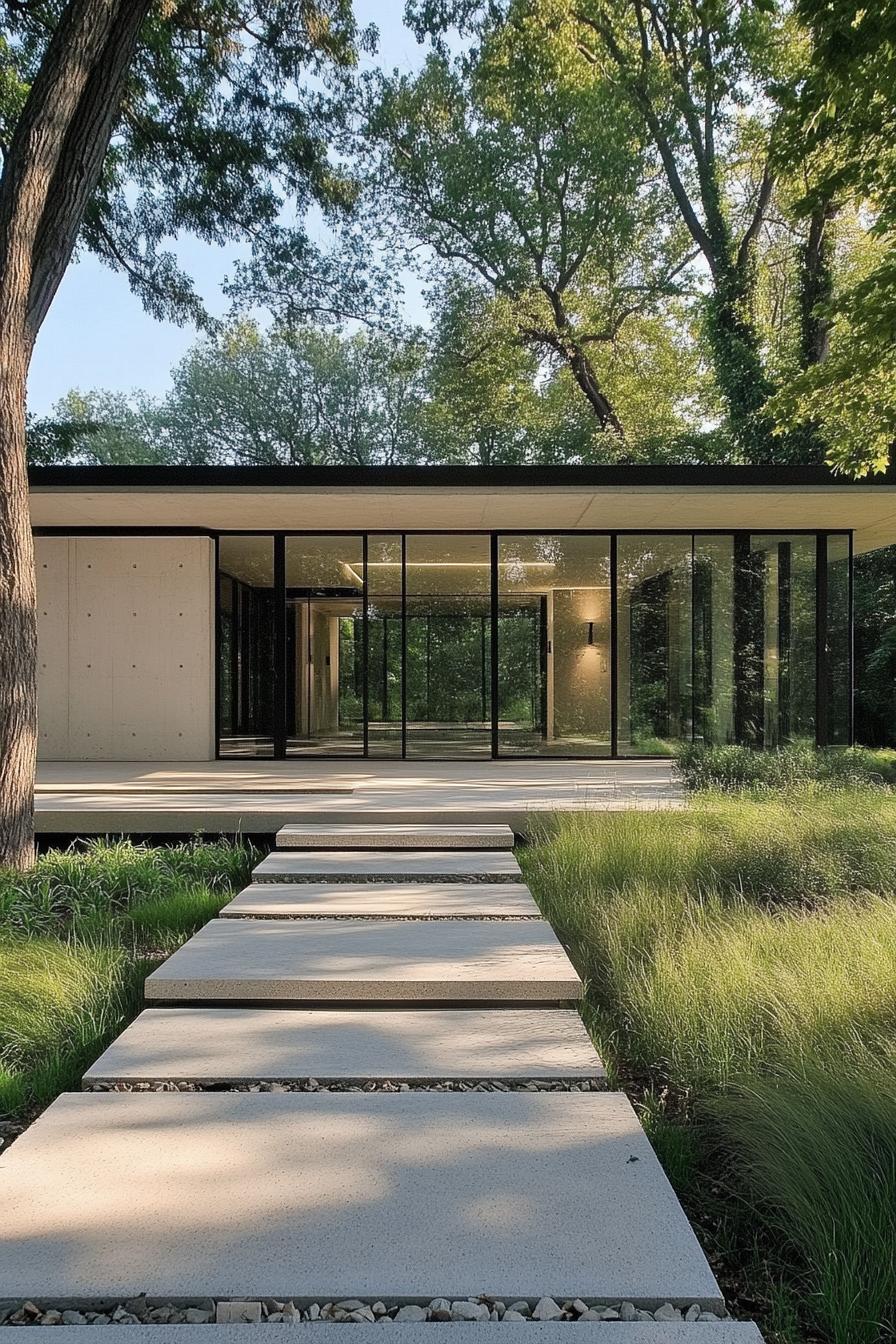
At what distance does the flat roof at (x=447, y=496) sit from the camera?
9.04 metres

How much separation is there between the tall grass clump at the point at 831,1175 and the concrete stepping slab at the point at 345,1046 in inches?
20.5

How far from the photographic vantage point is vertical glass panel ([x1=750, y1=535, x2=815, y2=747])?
11703 mm

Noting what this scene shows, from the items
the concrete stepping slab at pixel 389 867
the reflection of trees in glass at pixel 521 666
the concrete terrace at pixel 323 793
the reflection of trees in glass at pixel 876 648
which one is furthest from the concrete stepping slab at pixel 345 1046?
the reflection of trees in glass at pixel 876 648

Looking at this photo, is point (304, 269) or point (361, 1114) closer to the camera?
point (361, 1114)

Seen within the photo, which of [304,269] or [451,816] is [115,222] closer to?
[451,816]

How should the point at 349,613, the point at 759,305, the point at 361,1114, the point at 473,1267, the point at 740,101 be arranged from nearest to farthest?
1. the point at 473,1267
2. the point at 361,1114
3. the point at 349,613
4. the point at 740,101
5. the point at 759,305

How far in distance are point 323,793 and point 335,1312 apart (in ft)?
21.4

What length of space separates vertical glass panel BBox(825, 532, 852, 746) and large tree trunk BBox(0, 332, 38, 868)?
9512 mm

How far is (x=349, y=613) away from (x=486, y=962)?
8292 mm

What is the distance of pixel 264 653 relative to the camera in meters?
11.7

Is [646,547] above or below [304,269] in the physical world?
below

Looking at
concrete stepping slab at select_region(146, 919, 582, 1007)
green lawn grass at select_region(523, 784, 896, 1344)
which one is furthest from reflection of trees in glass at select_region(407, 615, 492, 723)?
concrete stepping slab at select_region(146, 919, 582, 1007)

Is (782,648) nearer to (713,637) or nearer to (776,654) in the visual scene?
(776,654)

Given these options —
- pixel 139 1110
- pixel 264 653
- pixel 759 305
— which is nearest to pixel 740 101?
pixel 759 305
